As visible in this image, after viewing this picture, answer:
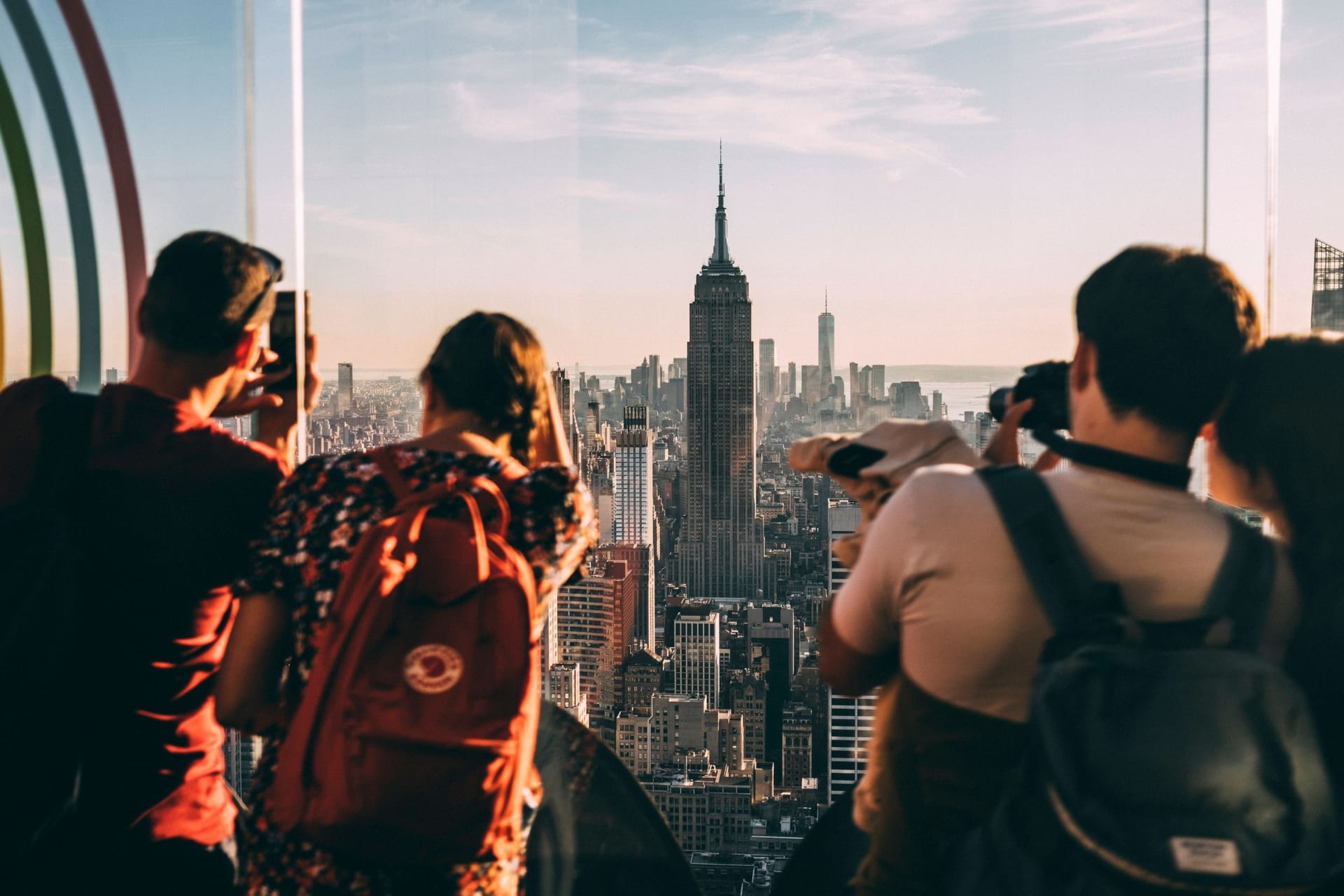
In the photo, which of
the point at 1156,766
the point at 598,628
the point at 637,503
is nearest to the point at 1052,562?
the point at 1156,766

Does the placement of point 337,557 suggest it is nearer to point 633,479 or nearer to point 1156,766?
point 1156,766

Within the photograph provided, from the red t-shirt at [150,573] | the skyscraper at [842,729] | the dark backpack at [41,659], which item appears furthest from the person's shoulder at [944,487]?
the dark backpack at [41,659]

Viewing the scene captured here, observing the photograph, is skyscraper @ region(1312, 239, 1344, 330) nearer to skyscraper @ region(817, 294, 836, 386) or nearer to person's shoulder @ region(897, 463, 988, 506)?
skyscraper @ region(817, 294, 836, 386)

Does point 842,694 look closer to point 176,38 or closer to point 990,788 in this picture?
point 990,788

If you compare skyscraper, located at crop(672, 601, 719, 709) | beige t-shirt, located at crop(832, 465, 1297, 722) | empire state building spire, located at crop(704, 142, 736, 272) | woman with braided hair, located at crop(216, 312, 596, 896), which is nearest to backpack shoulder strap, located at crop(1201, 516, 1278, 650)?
beige t-shirt, located at crop(832, 465, 1297, 722)

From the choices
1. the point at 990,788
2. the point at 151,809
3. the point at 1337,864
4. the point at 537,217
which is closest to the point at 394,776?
the point at 151,809

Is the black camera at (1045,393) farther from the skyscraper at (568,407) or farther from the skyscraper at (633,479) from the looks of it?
the skyscraper at (633,479)
